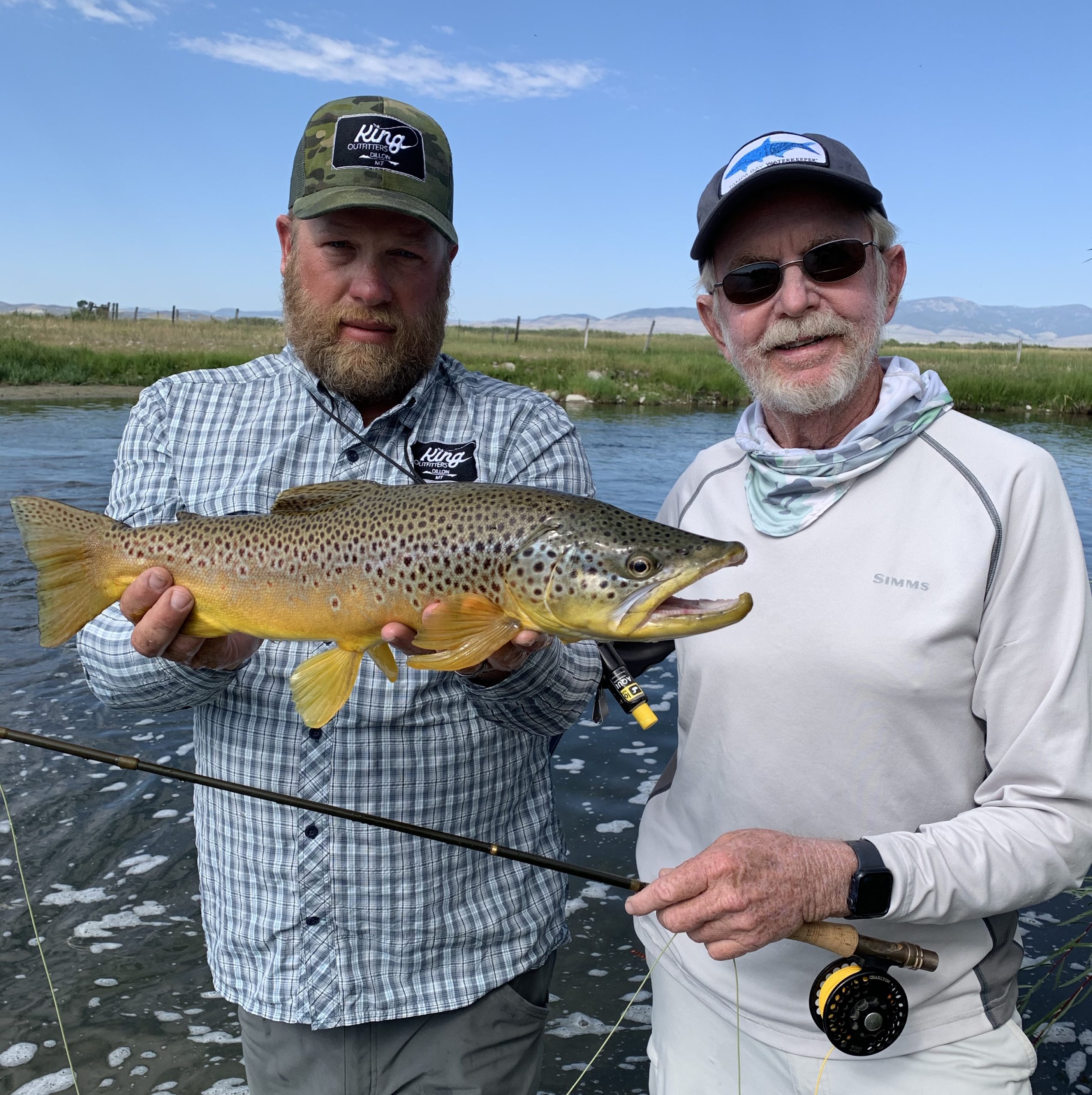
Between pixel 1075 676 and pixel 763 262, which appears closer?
pixel 1075 676

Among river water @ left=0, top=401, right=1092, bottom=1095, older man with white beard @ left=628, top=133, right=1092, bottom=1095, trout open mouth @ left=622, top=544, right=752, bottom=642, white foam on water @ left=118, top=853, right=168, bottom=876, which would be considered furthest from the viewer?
white foam on water @ left=118, top=853, right=168, bottom=876

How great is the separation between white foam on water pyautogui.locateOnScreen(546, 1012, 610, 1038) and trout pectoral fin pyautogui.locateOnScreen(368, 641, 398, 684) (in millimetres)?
3110

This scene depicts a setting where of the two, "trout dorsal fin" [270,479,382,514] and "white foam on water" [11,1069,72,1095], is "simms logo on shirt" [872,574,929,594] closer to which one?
"trout dorsal fin" [270,479,382,514]

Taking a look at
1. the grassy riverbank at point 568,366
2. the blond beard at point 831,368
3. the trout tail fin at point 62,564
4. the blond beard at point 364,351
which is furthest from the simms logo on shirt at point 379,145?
the grassy riverbank at point 568,366

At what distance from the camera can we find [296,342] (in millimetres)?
3297

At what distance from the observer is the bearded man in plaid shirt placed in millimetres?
2902

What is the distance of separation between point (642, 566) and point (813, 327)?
3.55 feet

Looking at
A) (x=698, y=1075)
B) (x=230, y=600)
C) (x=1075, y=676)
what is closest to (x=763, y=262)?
(x=1075, y=676)

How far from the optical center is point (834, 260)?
3.09 m

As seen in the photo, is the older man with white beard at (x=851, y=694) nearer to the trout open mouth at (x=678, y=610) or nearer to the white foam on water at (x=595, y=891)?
the trout open mouth at (x=678, y=610)

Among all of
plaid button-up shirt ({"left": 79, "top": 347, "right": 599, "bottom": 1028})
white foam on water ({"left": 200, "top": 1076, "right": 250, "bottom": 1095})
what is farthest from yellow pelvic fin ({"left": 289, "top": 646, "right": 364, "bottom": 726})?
white foam on water ({"left": 200, "top": 1076, "right": 250, "bottom": 1095})

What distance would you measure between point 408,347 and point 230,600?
996 mm

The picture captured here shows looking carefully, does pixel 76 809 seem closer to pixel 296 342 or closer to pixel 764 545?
pixel 296 342

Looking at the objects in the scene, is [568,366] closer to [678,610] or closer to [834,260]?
[834,260]
